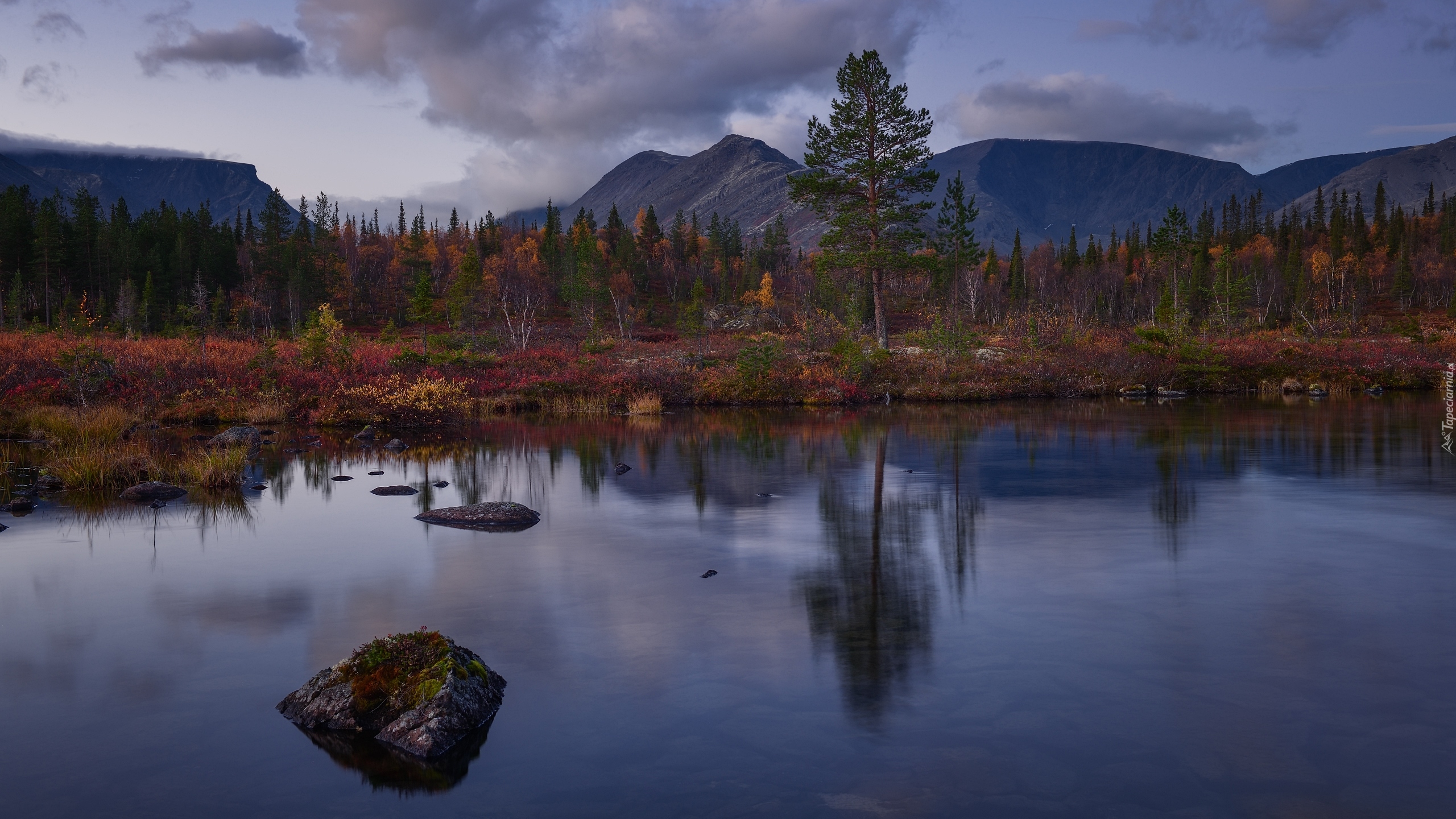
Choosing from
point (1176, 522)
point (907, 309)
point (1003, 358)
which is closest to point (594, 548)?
point (1176, 522)

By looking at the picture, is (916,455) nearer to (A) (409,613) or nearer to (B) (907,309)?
(A) (409,613)

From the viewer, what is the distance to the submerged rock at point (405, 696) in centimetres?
629

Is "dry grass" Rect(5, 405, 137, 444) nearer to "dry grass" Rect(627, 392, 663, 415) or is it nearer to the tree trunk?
"dry grass" Rect(627, 392, 663, 415)

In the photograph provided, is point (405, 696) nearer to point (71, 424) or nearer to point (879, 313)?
point (71, 424)

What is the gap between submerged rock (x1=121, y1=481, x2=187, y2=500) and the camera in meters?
16.5

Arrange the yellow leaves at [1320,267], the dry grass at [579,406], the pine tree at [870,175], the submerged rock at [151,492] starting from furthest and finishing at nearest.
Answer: the yellow leaves at [1320,267], the pine tree at [870,175], the dry grass at [579,406], the submerged rock at [151,492]

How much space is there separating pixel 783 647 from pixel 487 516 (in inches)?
304

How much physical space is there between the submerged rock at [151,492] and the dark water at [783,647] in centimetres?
88

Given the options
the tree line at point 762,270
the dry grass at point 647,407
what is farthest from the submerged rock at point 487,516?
the tree line at point 762,270

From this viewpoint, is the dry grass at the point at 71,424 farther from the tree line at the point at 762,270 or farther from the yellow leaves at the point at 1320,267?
the yellow leaves at the point at 1320,267

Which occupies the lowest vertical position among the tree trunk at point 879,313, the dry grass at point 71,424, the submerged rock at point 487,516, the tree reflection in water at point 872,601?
the tree reflection in water at point 872,601

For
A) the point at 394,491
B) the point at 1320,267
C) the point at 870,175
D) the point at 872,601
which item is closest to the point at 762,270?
the point at 1320,267

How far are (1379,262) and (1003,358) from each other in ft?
380

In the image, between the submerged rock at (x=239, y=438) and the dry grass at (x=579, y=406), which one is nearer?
the submerged rock at (x=239, y=438)
